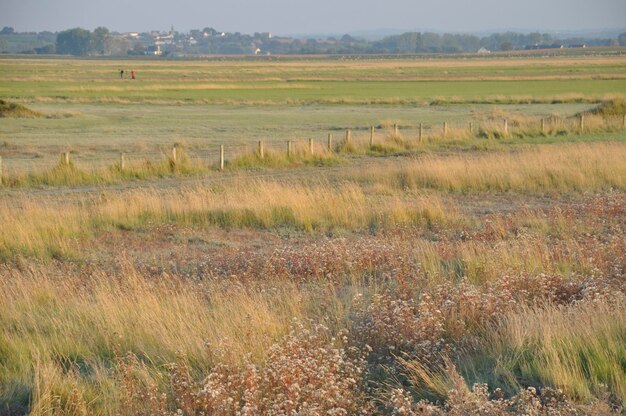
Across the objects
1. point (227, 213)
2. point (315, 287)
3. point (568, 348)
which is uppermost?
point (568, 348)

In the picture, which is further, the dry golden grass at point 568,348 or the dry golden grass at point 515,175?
the dry golden grass at point 515,175

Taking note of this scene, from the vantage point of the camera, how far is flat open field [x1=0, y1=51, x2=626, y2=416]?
252 inches

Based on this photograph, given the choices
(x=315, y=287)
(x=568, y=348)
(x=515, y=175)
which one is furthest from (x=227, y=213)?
(x=568, y=348)

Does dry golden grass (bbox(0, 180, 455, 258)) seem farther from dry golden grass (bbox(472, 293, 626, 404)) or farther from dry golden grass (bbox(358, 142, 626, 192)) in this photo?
dry golden grass (bbox(472, 293, 626, 404))

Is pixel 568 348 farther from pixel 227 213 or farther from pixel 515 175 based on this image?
pixel 515 175

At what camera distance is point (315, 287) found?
9.96m

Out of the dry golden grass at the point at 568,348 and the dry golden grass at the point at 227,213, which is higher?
the dry golden grass at the point at 568,348

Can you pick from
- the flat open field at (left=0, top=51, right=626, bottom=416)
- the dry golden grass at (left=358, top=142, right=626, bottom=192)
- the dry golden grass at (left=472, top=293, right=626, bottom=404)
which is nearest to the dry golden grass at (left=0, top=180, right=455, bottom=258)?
the flat open field at (left=0, top=51, right=626, bottom=416)

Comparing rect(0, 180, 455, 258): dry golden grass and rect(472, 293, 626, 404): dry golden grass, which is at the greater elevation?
rect(472, 293, 626, 404): dry golden grass

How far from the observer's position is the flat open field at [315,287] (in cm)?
641

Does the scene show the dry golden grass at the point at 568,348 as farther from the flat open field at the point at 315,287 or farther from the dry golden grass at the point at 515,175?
the dry golden grass at the point at 515,175

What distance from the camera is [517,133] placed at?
120 feet

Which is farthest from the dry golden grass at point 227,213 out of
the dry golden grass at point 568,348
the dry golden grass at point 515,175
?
the dry golden grass at point 568,348

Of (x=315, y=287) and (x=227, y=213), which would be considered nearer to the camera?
(x=315, y=287)
